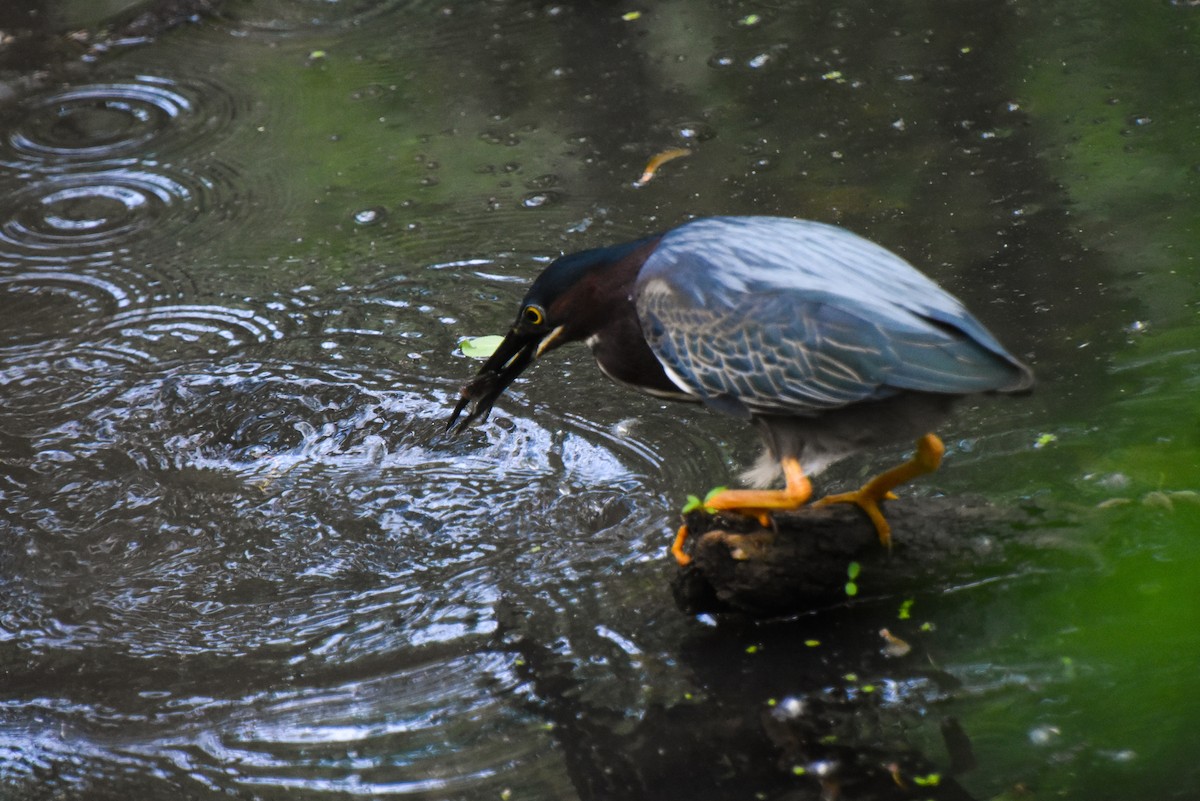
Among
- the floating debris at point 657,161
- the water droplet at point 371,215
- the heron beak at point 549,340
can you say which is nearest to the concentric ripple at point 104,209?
the water droplet at point 371,215

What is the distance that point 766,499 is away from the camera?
3275 mm

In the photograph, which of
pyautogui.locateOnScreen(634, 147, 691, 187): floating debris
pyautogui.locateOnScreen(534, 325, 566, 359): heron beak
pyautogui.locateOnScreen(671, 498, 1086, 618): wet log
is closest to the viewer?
pyautogui.locateOnScreen(671, 498, 1086, 618): wet log

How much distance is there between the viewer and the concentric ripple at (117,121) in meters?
6.77

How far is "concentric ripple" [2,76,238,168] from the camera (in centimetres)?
677

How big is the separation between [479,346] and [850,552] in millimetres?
2072

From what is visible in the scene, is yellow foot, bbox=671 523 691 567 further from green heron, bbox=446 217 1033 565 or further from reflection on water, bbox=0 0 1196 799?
reflection on water, bbox=0 0 1196 799

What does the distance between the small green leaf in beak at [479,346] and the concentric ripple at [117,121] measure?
2.66 m

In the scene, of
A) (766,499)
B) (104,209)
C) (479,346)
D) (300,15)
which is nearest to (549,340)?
(766,499)

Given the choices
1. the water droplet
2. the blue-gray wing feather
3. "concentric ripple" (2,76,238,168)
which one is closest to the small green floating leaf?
the blue-gray wing feather

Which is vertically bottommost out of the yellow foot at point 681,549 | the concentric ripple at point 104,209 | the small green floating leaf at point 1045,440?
the small green floating leaf at point 1045,440

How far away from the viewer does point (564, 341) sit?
147 inches

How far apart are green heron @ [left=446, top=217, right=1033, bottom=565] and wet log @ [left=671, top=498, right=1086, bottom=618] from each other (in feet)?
0.20

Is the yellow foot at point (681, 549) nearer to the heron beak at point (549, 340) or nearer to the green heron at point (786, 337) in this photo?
the green heron at point (786, 337)

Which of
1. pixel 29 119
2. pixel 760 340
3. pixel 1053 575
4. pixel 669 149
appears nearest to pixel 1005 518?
pixel 1053 575
